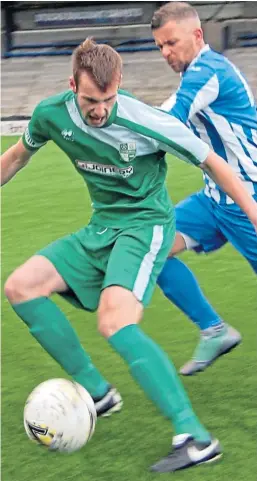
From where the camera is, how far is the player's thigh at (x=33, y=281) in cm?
381

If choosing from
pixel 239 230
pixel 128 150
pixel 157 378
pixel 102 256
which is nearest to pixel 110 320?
pixel 157 378

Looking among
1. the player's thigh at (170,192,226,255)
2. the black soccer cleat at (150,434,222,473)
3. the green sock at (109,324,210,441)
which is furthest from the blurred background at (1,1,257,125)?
the black soccer cleat at (150,434,222,473)

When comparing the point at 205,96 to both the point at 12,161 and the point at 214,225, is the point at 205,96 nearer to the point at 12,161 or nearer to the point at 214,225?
the point at 214,225

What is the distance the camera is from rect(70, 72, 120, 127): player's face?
3568 millimetres

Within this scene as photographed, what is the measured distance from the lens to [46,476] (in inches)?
139

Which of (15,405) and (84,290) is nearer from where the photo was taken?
(84,290)

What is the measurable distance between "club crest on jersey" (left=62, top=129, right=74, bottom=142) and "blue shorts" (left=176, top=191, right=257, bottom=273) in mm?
877

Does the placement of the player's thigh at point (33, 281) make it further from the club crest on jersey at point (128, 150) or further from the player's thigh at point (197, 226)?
the player's thigh at point (197, 226)

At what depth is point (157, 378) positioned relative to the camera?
3.55 meters

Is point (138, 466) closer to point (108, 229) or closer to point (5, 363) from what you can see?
point (108, 229)

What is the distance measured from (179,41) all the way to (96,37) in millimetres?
10272

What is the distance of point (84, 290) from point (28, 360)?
2.97ft

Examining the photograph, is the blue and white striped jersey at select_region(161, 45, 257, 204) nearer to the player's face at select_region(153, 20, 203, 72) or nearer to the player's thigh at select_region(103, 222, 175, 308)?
the player's face at select_region(153, 20, 203, 72)

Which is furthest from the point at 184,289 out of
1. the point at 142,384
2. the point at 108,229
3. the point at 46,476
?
the point at 46,476
